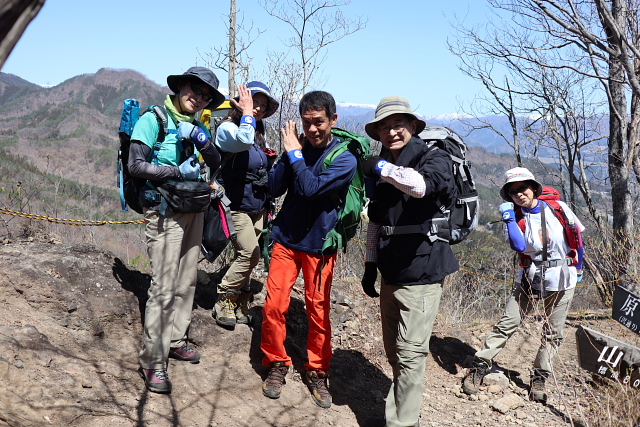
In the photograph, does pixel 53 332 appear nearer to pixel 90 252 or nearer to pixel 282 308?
pixel 90 252

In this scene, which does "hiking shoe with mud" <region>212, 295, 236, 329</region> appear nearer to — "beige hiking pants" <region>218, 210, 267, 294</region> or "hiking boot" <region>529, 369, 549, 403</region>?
"beige hiking pants" <region>218, 210, 267, 294</region>

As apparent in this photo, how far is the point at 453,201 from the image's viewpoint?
3.42m

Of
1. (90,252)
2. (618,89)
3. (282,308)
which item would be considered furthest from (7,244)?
(618,89)

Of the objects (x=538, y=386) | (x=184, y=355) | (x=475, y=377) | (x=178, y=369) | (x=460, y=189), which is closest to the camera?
(x=460, y=189)

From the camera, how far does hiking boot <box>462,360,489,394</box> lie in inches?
186

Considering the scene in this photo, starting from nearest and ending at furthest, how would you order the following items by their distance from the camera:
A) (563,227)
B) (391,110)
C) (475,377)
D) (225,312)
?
1. (391,110)
2. (563,227)
3. (225,312)
4. (475,377)

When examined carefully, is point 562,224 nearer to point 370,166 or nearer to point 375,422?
point 370,166

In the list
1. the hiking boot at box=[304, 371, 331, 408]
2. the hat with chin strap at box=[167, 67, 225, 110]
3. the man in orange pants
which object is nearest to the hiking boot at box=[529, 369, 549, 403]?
the hiking boot at box=[304, 371, 331, 408]

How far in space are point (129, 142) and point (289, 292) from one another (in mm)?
1519

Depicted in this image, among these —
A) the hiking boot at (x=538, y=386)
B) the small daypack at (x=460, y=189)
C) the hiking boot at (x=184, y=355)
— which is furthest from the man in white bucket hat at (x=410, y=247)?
the hiking boot at (x=538, y=386)

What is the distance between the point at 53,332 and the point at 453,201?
303 cm

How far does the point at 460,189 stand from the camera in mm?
3600

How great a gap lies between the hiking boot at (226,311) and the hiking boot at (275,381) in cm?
77

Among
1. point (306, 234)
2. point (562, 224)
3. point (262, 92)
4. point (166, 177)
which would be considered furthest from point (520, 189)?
point (166, 177)
